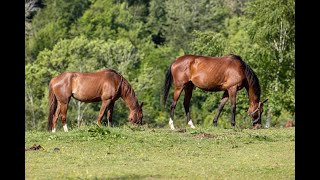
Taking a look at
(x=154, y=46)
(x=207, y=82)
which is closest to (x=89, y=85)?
(x=207, y=82)

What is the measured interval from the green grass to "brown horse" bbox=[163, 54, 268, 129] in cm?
243

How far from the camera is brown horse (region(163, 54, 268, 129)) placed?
26.0m

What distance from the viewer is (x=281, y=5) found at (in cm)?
5141

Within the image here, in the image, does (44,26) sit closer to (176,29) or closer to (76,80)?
(176,29)

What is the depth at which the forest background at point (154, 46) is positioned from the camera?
52344mm

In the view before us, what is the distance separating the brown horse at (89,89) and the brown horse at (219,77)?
1468 millimetres

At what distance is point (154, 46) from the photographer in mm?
115500

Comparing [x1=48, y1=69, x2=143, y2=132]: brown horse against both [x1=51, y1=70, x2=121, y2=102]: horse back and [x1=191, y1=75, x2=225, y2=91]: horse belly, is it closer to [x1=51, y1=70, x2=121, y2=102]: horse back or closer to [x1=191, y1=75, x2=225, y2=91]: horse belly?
[x1=51, y1=70, x2=121, y2=102]: horse back

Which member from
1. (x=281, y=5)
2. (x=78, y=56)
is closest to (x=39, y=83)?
(x=78, y=56)

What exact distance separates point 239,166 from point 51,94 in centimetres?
1105

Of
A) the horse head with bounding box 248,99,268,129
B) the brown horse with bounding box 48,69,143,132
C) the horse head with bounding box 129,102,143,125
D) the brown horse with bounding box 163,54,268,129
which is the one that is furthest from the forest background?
the horse head with bounding box 248,99,268,129

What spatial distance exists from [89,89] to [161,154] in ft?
27.4

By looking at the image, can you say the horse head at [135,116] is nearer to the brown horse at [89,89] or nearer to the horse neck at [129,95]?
the horse neck at [129,95]

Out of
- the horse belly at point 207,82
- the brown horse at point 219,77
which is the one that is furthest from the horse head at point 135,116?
the horse belly at point 207,82
